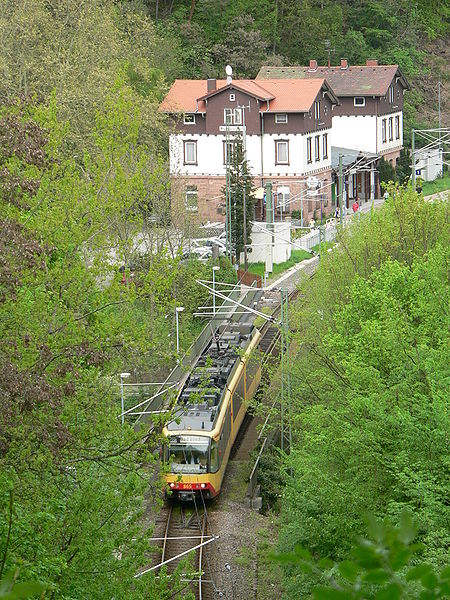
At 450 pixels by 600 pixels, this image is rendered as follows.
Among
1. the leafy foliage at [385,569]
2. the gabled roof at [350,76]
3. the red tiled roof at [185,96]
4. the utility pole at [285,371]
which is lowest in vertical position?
the utility pole at [285,371]

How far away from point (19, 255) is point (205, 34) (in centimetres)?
6830

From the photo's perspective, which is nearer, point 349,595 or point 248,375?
point 349,595

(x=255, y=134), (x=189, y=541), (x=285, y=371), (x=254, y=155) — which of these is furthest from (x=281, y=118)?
(x=189, y=541)

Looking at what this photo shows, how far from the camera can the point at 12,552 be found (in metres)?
9.95

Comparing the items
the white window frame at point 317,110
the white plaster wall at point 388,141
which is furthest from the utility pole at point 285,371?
the white plaster wall at point 388,141

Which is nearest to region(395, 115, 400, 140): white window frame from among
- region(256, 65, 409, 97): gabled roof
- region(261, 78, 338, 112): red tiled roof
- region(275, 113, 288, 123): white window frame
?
region(256, 65, 409, 97): gabled roof

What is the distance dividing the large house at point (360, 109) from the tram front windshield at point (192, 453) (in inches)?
1773

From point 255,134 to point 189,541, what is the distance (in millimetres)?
39666

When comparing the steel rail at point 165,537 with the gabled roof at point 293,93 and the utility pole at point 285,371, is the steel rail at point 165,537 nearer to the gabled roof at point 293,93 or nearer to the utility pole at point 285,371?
the utility pole at point 285,371

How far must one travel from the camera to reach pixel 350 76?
69.9 meters

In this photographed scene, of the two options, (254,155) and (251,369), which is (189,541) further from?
(254,155)

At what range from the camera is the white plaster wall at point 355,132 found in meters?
69.5

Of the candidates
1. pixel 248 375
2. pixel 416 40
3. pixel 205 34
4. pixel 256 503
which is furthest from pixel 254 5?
pixel 256 503

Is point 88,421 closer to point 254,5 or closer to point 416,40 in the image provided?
point 254,5
